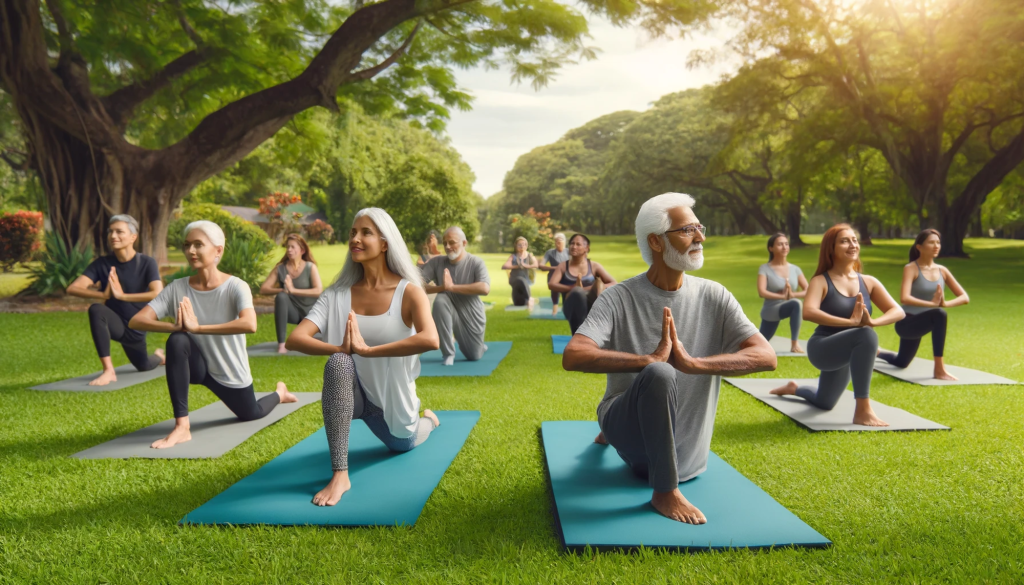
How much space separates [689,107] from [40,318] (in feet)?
112

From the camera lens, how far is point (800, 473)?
3.28m

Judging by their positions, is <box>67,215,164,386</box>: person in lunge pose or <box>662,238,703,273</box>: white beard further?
<box>67,215,164,386</box>: person in lunge pose

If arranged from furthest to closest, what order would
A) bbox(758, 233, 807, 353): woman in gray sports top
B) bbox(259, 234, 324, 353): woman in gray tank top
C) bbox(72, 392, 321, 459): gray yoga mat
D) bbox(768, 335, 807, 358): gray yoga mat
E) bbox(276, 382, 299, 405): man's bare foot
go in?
bbox(259, 234, 324, 353): woman in gray tank top → bbox(768, 335, 807, 358): gray yoga mat → bbox(758, 233, 807, 353): woman in gray sports top → bbox(276, 382, 299, 405): man's bare foot → bbox(72, 392, 321, 459): gray yoga mat

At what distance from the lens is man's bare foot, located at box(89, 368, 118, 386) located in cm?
546

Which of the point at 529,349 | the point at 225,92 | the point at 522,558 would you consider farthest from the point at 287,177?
the point at 522,558

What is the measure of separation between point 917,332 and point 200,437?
19.9 ft

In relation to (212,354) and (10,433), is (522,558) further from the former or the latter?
(10,433)

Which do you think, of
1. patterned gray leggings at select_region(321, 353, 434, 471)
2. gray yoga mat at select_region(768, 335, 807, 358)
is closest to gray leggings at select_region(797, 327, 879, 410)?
gray yoga mat at select_region(768, 335, 807, 358)

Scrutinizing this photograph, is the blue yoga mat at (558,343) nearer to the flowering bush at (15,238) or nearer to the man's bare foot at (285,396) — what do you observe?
the man's bare foot at (285,396)

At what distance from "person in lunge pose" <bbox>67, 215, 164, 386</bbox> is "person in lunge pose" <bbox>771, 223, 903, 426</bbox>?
211 inches

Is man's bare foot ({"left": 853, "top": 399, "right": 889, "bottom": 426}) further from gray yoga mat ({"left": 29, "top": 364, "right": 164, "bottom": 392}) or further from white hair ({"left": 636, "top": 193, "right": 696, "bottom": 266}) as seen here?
gray yoga mat ({"left": 29, "top": 364, "right": 164, "bottom": 392})

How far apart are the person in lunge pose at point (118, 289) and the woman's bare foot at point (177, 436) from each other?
179 cm

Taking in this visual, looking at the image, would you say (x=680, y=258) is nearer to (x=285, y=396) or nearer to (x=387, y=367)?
(x=387, y=367)

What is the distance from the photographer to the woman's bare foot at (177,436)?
148 inches
